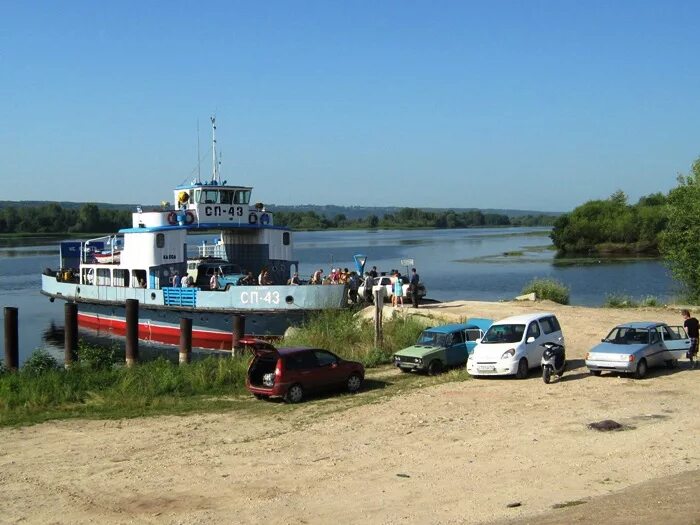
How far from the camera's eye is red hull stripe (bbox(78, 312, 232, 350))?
32812mm

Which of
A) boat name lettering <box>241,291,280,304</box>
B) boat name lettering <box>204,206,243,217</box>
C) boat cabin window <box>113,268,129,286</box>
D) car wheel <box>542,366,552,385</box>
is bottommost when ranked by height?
car wheel <box>542,366,552,385</box>

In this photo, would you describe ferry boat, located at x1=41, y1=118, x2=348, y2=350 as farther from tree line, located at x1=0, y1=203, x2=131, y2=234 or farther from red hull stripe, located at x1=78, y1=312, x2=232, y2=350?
tree line, located at x1=0, y1=203, x2=131, y2=234

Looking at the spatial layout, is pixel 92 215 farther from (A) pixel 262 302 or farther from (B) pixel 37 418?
(B) pixel 37 418

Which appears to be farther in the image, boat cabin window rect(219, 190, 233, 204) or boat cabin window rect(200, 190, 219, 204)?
boat cabin window rect(219, 190, 233, 204)

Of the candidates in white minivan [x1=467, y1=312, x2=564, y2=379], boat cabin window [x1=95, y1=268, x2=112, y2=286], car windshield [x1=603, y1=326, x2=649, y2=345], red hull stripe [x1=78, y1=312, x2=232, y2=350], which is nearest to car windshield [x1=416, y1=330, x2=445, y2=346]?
white minivan [x1=467, y1=312, x2=564, y2=379]

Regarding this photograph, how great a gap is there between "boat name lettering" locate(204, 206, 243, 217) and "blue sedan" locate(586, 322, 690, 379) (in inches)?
794

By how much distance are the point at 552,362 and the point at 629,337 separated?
237 cm

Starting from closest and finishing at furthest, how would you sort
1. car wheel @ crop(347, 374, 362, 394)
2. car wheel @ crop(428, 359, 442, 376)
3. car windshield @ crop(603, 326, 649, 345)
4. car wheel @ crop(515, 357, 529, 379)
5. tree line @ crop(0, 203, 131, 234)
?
car wheel @ crop(347, 374, 362, 394) < car windshield @ crop(603, 326, 649, 345) < car wheel @ crop(515, 357, 529, 379) < car wheel @ crop(428, 359, 442, 376) < tree line @ crop(0, 203, 131, 234)

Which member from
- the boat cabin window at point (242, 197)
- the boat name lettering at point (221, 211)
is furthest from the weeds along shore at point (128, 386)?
the boat cabin window at point (242, 197)

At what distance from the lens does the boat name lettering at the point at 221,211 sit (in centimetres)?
3531

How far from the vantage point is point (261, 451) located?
44.9 feet

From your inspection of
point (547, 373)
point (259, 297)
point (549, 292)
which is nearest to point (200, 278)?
point (259, 297)

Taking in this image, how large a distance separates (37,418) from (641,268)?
6465cm

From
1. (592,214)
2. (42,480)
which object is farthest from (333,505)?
(592,214)
